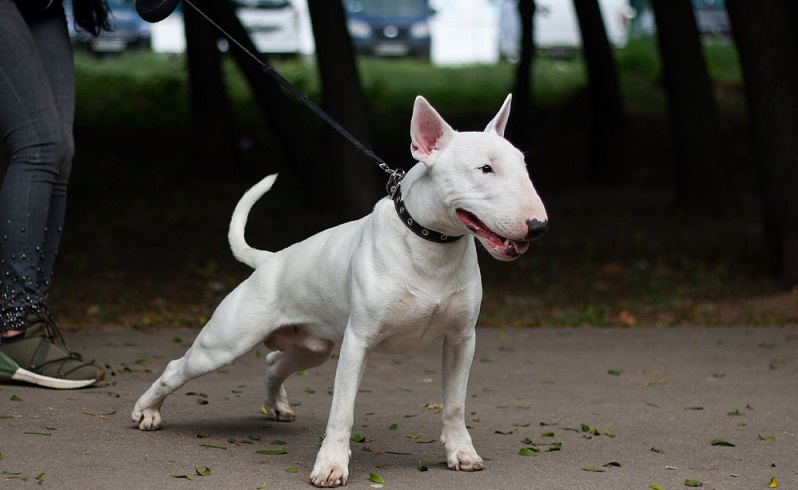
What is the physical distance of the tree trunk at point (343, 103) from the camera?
1070cm

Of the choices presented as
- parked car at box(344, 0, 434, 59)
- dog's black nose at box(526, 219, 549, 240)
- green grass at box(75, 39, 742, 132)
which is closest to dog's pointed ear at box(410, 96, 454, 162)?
dog's black nose at box(526, 219, 549, 240)

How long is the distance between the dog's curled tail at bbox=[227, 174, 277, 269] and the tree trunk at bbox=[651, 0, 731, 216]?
8.89 m

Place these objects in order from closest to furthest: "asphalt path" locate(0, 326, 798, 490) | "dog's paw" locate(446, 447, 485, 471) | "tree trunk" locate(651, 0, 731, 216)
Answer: "asphalt path" locate(0, 326, 798, 490) → "dog's paw" locate(446, 447, 485, 471) → "tree trunk" locate(651, 0, 731, 216)

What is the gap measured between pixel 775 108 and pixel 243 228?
20.2 feet

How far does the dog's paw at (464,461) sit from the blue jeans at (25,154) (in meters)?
2.37

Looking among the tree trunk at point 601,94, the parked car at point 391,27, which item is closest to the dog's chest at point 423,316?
the tree trunk at point 601,94

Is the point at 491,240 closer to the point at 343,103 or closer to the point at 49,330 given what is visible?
the point at 49,330

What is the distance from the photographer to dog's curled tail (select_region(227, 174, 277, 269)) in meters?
5.04

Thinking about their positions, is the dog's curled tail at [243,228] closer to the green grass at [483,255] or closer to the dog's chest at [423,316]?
the dog's chest at [423,316]

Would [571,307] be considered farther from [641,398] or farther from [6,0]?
[6,0]

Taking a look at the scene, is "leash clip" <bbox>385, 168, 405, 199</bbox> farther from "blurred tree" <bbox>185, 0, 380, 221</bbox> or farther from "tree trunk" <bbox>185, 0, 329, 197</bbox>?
"tree trunk" <bbox>185, 0, 329, 197</bbox>

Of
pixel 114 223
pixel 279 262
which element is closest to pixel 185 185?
pixel 114 223

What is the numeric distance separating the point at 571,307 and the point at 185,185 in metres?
8.57

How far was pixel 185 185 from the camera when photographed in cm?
1677
